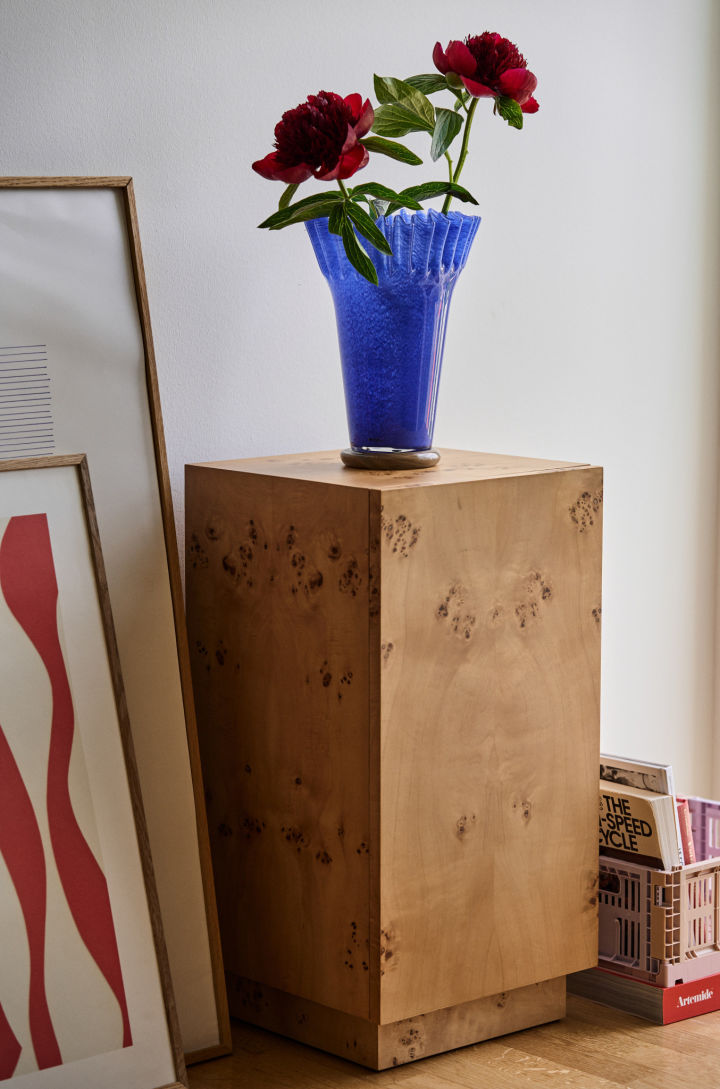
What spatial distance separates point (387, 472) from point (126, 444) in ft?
1.16

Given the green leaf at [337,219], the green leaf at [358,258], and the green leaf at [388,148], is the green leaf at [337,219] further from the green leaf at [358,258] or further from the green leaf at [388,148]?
the green leaf at [388,148]

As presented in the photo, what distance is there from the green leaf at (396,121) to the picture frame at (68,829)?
2.06ft

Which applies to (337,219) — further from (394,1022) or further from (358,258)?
(394,1022)

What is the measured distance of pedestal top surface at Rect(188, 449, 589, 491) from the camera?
164 cm

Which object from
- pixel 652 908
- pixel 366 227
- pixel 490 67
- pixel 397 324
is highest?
pixel 490 67

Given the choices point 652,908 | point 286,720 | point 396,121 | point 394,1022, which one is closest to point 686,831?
point 652,908

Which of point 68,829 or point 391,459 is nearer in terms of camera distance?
point 68,829

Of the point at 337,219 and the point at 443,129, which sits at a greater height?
the point at 443,129

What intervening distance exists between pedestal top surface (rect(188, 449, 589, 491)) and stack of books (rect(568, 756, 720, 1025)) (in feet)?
1.73

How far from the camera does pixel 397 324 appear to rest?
5.65 feet

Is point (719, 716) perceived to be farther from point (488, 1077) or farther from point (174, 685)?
point (174, 685)

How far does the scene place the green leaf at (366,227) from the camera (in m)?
1.62

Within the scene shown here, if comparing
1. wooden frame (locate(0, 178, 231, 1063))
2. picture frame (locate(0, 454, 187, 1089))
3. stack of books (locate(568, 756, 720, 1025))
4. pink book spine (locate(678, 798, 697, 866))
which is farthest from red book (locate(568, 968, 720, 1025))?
picture frame (locate(0, 454, 187, 1089))

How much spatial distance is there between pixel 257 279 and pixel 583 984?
1.21 m
